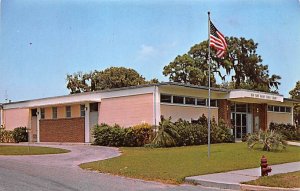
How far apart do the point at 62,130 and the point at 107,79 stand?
26.1 metres

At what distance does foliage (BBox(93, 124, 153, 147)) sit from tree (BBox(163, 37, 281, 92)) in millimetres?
25636

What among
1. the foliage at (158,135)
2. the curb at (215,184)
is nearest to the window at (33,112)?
the foliage at (158,135)

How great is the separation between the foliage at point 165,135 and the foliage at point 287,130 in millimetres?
12398

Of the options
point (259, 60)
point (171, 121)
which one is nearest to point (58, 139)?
point (171, 121)

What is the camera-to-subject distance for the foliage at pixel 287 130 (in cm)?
3372

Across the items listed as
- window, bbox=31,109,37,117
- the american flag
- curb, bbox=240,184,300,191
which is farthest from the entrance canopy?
curb, bbox=240,184,300,191

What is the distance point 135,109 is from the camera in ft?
86.6

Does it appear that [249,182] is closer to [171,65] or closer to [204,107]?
[204,107]

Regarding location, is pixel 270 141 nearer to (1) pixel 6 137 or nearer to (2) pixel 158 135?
(2) pixel 158 135

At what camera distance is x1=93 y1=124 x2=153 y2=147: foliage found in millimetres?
24750

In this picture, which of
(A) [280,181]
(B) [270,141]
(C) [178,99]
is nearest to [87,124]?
(C) [178,99]

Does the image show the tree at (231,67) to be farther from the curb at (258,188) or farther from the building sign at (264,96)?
the curb at (258,188)

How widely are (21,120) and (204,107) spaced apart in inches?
629

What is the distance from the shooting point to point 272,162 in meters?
15.7
